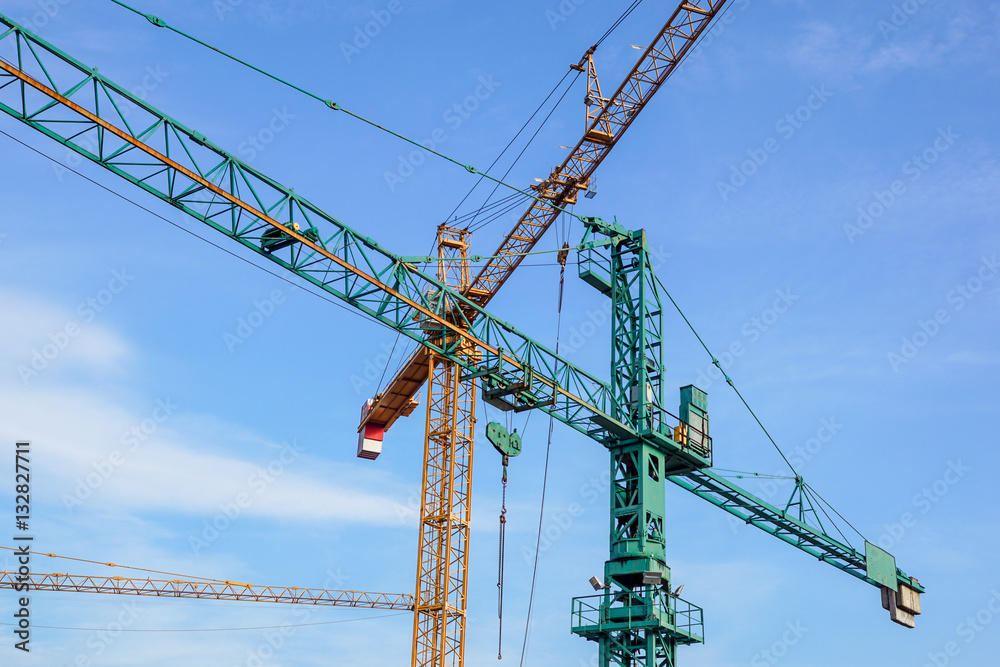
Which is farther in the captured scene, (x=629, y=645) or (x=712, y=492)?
(x=712, y=492)

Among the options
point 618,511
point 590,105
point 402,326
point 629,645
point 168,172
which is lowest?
point 629,645

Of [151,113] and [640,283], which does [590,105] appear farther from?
[151,113]

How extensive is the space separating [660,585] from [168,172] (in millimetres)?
24291

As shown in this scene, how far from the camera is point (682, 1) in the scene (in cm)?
7150

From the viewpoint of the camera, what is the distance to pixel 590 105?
79.0 metres

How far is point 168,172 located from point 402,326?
1036 cm

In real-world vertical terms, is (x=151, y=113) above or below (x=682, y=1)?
below

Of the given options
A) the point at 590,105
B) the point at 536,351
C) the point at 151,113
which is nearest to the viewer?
the point at 151,113

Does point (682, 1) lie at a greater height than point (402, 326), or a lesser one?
greater

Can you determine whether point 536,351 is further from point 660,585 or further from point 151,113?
point 151,113

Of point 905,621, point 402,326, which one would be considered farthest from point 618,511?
point 905,621

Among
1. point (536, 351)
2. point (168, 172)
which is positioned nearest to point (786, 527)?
point (536, 351)

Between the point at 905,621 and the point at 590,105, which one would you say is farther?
the point at 590,105

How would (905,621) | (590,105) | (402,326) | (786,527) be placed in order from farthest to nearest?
(590,105)
(905,621)
(786,527)
(402,326)
